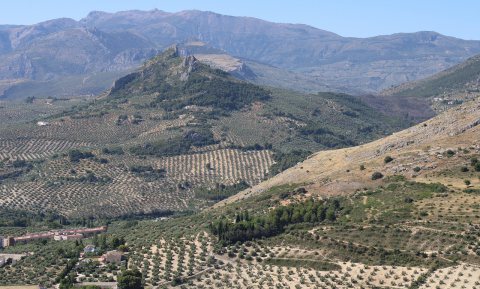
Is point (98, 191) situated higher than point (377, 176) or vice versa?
point (377, 176)

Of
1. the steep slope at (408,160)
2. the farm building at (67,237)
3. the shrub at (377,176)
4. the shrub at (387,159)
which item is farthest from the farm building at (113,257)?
the shrub at (387,159)

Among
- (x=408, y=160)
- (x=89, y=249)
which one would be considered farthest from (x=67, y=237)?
(x=408, y=160)

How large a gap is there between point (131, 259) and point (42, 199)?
3408 inches

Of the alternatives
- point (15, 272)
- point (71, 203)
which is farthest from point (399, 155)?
point (71, 203)

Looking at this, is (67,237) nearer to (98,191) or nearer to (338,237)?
(98,191)

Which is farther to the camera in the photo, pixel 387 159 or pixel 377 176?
pixel 387 159

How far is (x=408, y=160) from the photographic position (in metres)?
116

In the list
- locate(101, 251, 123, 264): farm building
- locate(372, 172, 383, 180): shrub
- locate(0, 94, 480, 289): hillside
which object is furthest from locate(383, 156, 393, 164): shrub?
locate(101, 251, 123, 264): farm building

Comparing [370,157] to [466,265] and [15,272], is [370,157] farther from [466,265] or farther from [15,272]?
[15,272]

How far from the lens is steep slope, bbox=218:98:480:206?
111 m

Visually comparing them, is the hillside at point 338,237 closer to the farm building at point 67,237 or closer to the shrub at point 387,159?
the shrub at point 387,159

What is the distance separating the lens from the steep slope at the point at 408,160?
4373 inches

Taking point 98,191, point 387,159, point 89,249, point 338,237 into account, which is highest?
point 387,159

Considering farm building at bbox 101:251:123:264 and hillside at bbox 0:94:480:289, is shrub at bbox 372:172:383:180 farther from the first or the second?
farm building at bbox 101:251:123:264
